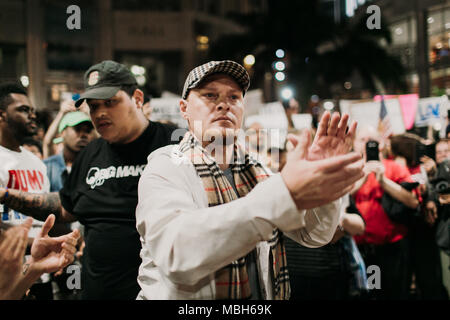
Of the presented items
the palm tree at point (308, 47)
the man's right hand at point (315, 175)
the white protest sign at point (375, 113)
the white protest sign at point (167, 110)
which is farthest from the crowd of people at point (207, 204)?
the palm tree at point (308, 47)

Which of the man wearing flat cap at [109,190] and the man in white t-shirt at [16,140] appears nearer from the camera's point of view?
the man wearing flat cap at [109,190]

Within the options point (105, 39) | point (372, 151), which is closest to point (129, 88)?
point (372, 151)

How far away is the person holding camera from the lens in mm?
4555

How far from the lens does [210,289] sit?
55.1 inches

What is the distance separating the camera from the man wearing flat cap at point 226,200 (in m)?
1.20

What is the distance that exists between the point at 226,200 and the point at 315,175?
0.44 m

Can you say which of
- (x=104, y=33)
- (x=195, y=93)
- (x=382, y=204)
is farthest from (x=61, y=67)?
(x=195, y=93)

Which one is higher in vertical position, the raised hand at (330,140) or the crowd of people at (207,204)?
the raised hand at (330,140)

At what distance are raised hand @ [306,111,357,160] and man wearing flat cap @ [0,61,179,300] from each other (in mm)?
1380

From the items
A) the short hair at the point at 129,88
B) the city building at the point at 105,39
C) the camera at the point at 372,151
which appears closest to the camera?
the short hair at the point at 129,88

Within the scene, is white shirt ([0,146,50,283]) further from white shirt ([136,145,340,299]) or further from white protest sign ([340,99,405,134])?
white protest sign ([340,99,405,134])

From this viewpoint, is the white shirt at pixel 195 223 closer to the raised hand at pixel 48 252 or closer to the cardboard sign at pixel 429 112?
the raised hand at pixel 48 252

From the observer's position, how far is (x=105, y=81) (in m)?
2.59
